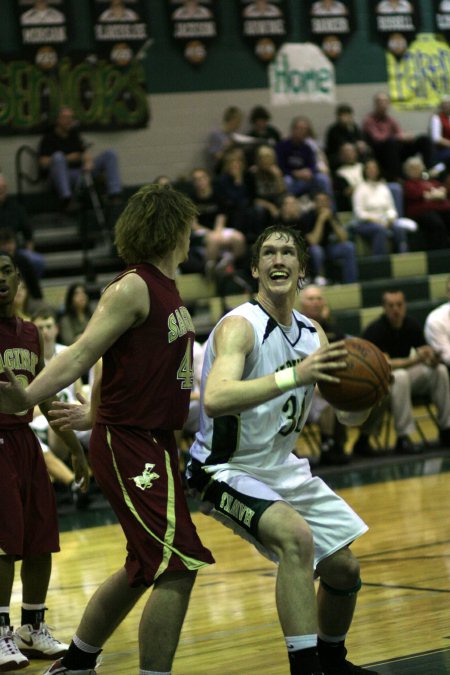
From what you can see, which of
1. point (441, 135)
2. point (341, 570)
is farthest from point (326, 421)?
point (441, 135)

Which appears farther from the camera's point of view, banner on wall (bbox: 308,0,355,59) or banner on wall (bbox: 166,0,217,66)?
banner on wall (bbox: 308,0,355,59)

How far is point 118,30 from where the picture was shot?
15047 millimetres

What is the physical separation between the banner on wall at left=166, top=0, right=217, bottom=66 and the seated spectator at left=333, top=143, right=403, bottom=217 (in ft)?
7.21

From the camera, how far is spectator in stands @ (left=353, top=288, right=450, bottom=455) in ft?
35.0

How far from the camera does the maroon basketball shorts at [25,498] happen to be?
5039mm

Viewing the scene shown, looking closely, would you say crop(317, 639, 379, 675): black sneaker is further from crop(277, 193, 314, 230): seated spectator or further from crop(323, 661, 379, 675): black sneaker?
crop(277, 193, 314, 230): seated spectator

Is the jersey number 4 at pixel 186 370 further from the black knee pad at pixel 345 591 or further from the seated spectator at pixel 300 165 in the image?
the seated spectator at pixel 300 165

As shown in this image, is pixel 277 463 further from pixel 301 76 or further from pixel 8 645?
pixel 301 76

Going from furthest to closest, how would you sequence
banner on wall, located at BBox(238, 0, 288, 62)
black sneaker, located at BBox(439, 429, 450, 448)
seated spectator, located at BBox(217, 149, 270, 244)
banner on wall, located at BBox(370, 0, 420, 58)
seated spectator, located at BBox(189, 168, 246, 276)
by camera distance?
1. banner on wall, located at BBox(370, 0, 420, 58)
2. banner on wall, located at BBox(238, 0, 288, 62)
3. seated spectator, located at BBox(217, 149, 270, 244)
4. seated spectator, located at BBox(189, 168, 246, 276)
5. black sneaker, located at BBox(439, 429, 450, 448)

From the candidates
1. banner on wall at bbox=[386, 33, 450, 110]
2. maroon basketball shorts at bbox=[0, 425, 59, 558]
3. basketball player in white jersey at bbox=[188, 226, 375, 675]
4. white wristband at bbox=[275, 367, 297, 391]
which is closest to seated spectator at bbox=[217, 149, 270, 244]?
banner on wall at bbox=[386, 33, 450, 110]

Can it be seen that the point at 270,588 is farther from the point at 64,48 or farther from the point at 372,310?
the point at 64,48

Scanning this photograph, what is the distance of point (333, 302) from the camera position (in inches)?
527

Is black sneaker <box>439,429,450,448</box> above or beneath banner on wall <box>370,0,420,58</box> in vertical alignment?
beneath

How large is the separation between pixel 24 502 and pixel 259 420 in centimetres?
126
